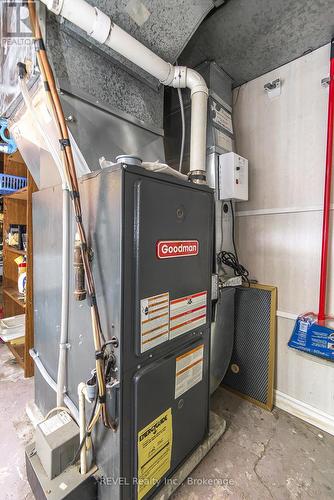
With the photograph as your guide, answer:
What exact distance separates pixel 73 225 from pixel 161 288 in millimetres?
483

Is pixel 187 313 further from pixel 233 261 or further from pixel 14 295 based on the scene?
pixel 14 295

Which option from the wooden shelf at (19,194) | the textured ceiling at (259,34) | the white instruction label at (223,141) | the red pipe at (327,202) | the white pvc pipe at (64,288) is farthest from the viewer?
the wooden shelf at (19,194)

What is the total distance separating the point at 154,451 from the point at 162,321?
553mm

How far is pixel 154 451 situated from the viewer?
3.32 ft

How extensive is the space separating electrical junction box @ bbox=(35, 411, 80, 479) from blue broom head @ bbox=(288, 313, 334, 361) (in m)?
1.41

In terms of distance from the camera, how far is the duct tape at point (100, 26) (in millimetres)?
1042

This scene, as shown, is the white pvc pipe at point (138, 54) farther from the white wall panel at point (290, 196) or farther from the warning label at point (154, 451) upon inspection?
the warning label at point (154, 451)

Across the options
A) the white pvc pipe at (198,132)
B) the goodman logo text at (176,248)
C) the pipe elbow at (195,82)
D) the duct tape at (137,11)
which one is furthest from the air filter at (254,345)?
the duct tape at (137,11)

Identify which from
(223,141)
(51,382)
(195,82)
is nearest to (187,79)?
(195,82)

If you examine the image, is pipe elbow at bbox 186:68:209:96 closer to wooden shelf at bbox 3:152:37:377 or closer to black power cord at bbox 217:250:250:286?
black power cord at bbox 217:250:250:286

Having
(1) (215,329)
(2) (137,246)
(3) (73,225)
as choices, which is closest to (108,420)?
(2) (137,246)

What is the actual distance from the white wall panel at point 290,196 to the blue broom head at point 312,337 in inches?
3.4

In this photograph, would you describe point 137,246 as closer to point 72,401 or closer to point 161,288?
point 161,288

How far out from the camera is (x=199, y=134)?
1.47 meters
